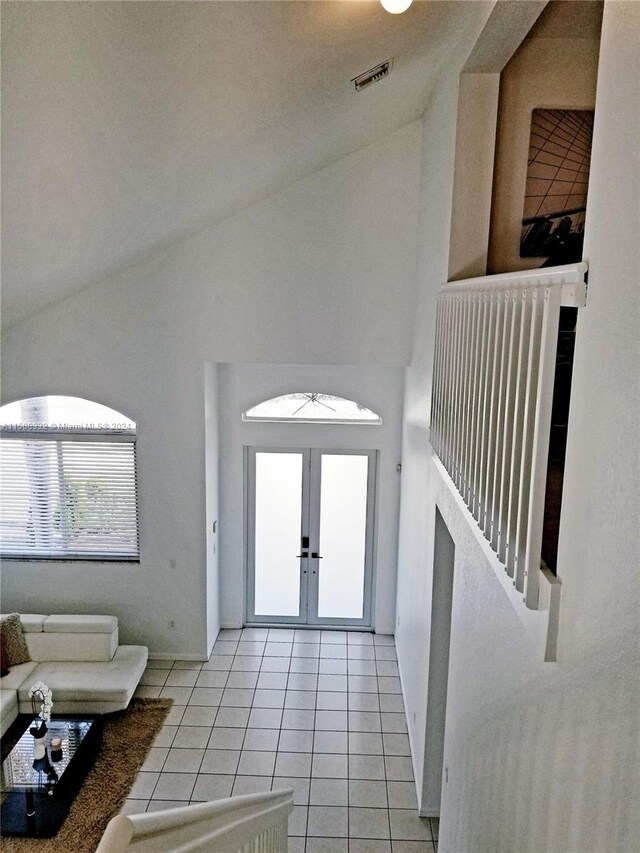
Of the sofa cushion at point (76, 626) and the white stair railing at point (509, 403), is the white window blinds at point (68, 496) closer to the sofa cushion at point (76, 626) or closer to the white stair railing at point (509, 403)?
the sofa cushion at point (76, 626)

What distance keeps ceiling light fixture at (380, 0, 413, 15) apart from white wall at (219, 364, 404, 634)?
4716 mm

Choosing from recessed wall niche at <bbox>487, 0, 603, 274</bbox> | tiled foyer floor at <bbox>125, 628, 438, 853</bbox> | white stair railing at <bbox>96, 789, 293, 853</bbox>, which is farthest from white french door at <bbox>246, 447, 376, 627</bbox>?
white stair railing at <bbox>96, 789, 293, 853</bbox>

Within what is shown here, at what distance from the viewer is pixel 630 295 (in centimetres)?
141

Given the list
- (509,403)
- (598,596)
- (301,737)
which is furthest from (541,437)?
(301,737)

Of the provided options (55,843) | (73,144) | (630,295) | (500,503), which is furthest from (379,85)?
(55,843)

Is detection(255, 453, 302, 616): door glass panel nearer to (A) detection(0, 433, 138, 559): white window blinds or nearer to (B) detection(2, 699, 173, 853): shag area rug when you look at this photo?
(A) detection(0, 433, 138, 559): white window blinds

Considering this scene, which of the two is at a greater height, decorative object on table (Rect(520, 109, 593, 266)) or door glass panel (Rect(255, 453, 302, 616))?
decorative object on table (Rect(520, 109, 593, 266))

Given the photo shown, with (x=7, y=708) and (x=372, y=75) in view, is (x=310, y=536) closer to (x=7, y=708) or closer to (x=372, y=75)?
(x=7, y=708)

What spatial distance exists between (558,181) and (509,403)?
2038 mm

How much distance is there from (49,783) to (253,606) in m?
3.37

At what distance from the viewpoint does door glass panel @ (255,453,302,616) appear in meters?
7.80

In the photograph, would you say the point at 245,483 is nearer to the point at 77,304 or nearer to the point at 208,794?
the point at 77,304

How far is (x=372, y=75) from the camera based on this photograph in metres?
3.89

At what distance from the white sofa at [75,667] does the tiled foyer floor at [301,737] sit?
466mm
